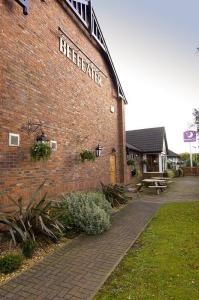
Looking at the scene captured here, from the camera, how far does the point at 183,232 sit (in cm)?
654

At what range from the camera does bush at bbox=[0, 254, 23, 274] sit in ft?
13.4

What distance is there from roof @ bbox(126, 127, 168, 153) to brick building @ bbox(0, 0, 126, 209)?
35.8 feet

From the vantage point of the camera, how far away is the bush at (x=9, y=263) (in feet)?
13.4

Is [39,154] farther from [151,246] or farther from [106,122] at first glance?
[106,122]

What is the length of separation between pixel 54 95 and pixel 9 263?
572cm

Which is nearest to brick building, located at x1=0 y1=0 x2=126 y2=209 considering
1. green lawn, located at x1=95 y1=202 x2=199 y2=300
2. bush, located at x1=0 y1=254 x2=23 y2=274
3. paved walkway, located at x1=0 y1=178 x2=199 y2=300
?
bush, located at x1=0 y1=254 x2=23 y2=274

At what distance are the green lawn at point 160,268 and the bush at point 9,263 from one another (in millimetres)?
1630

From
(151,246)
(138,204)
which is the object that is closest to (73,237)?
(151,246)

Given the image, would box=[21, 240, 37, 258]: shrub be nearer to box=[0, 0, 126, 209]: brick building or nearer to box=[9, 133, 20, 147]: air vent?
box=[0, 0, 126, 209]: brick building

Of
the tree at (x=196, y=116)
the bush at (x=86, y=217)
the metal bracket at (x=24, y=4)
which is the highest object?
the metal bracket at (x=24, y=4)

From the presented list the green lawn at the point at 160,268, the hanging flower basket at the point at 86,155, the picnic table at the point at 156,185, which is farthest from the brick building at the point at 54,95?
the green lawn at the point at 160,268

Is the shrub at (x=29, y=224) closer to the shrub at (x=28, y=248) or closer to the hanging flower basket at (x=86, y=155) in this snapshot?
the shrub at (x=28, y=248)

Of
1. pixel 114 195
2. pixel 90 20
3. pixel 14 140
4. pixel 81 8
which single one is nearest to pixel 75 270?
pixel 14 140

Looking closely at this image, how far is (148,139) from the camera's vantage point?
25.4m
